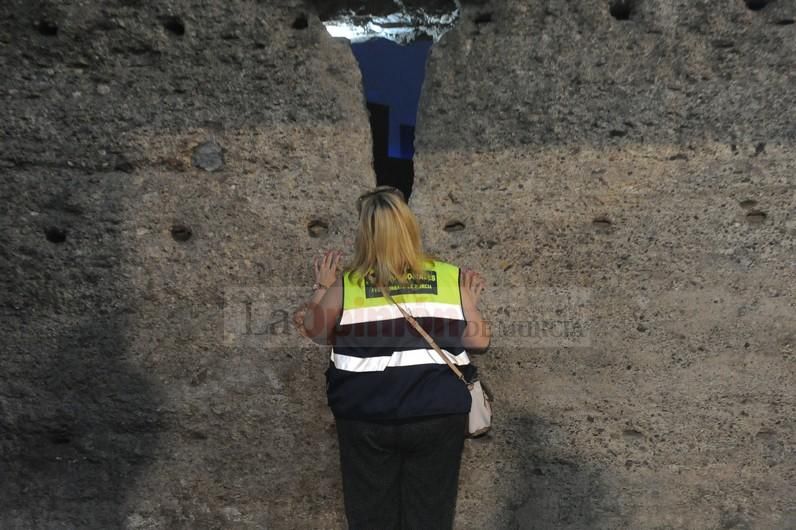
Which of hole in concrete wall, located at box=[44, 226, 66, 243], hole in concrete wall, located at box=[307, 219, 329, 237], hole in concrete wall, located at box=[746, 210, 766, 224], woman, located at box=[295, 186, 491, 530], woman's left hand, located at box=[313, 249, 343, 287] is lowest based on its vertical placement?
woman, located at box=[295, 186, 491, 530]

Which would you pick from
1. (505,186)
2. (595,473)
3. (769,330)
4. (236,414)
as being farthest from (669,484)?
(236,414)

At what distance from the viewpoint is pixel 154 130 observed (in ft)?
6.79

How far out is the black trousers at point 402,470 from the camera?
5.04 ft

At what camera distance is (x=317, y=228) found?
2.10 metres

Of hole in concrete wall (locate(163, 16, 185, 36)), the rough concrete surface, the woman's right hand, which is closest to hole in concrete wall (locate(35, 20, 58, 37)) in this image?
the rough concrete surface

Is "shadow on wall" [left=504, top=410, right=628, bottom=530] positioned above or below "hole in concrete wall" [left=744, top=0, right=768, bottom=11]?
below

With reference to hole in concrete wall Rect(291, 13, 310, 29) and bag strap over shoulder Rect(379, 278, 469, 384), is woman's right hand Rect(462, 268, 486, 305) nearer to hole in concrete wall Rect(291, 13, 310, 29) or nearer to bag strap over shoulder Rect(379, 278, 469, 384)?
bag strap over shoulder Rect(379, 278, 469, 384)

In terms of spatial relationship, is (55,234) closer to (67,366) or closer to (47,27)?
(67,366)

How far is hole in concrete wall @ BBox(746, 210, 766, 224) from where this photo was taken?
1.99 m

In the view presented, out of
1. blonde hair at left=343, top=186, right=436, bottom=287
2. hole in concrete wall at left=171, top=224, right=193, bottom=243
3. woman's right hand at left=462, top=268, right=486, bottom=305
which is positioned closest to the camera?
blonde hair at left=343, top=186, right=436, bottom=287

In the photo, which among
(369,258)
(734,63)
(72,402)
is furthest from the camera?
(72,402)

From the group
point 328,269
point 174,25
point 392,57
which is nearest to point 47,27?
point 174,25

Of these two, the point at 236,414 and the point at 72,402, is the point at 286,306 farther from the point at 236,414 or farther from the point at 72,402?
the point at 72,402

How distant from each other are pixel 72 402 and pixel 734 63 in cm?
280
